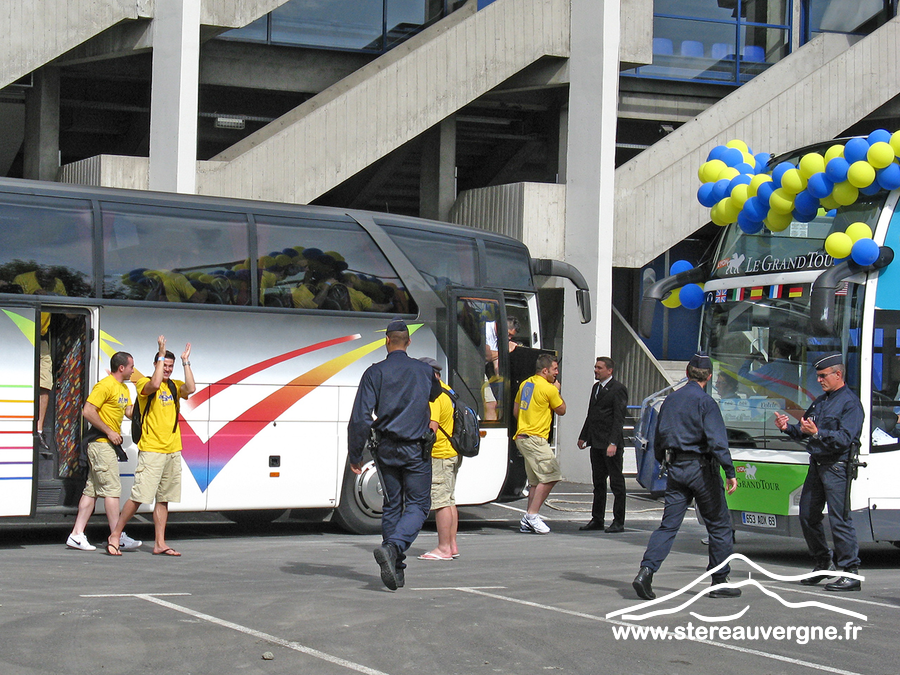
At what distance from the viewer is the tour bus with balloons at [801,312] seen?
10156mm

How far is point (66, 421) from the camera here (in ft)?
37.8

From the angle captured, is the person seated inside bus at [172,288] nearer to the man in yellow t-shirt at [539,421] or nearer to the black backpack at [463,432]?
the black backpack at [463,432]

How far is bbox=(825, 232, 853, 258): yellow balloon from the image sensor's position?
1010 centimetres

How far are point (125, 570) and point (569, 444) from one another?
36.2 feet

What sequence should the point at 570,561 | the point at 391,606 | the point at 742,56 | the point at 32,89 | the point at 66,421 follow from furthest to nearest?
the point at 742,56 < the point at 32,89 < the point at 66,421 < the point at 570,561 < the point at 391,606

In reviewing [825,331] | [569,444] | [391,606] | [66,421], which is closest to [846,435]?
[825,331]

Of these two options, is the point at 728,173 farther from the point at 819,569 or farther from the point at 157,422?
the point at 157,422

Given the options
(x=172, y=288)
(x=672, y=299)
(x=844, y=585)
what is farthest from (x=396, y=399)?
(x=672, y=299)

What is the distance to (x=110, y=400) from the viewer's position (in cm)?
1063

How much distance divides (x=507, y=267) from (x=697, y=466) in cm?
556

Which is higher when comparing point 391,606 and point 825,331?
point 825,331

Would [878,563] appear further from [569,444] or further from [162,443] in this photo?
[569,444]

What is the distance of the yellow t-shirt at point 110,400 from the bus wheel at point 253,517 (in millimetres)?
2969

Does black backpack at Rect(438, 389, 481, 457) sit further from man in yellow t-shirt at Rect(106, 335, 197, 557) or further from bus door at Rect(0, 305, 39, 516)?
bus door at Rect(0, 305, 39, 516)
